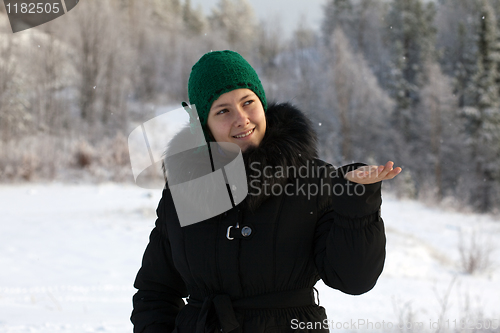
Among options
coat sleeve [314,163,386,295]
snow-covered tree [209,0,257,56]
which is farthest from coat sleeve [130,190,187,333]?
snow-covered tree [209,0,257,56]

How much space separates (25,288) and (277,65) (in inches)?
1301

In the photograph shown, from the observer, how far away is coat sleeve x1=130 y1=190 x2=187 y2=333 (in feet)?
5.04

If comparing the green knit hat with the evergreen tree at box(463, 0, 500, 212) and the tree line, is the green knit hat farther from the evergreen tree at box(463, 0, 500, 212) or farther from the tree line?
the evergreen tree at box(463, 0, 500, 212)

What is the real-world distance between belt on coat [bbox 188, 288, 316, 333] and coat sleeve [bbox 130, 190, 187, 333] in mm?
260

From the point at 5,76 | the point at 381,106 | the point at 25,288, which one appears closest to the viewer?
the point at 25,288

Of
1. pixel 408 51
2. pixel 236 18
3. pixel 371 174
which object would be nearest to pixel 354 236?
pixel 371 174

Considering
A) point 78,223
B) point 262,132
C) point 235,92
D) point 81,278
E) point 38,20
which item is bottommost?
point 81,278

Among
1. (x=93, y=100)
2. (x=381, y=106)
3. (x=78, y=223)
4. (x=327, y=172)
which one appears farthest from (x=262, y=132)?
(x=381, y=106)

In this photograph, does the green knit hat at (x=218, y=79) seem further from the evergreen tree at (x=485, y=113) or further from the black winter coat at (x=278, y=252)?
the evergreen tree at (x=485, y=113)

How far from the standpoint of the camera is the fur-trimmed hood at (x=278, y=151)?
1.35m

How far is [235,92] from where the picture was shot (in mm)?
1477

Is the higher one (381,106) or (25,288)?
(381,106)

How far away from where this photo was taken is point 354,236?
117 centimetres

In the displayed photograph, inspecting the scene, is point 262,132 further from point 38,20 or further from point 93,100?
point 93,100
